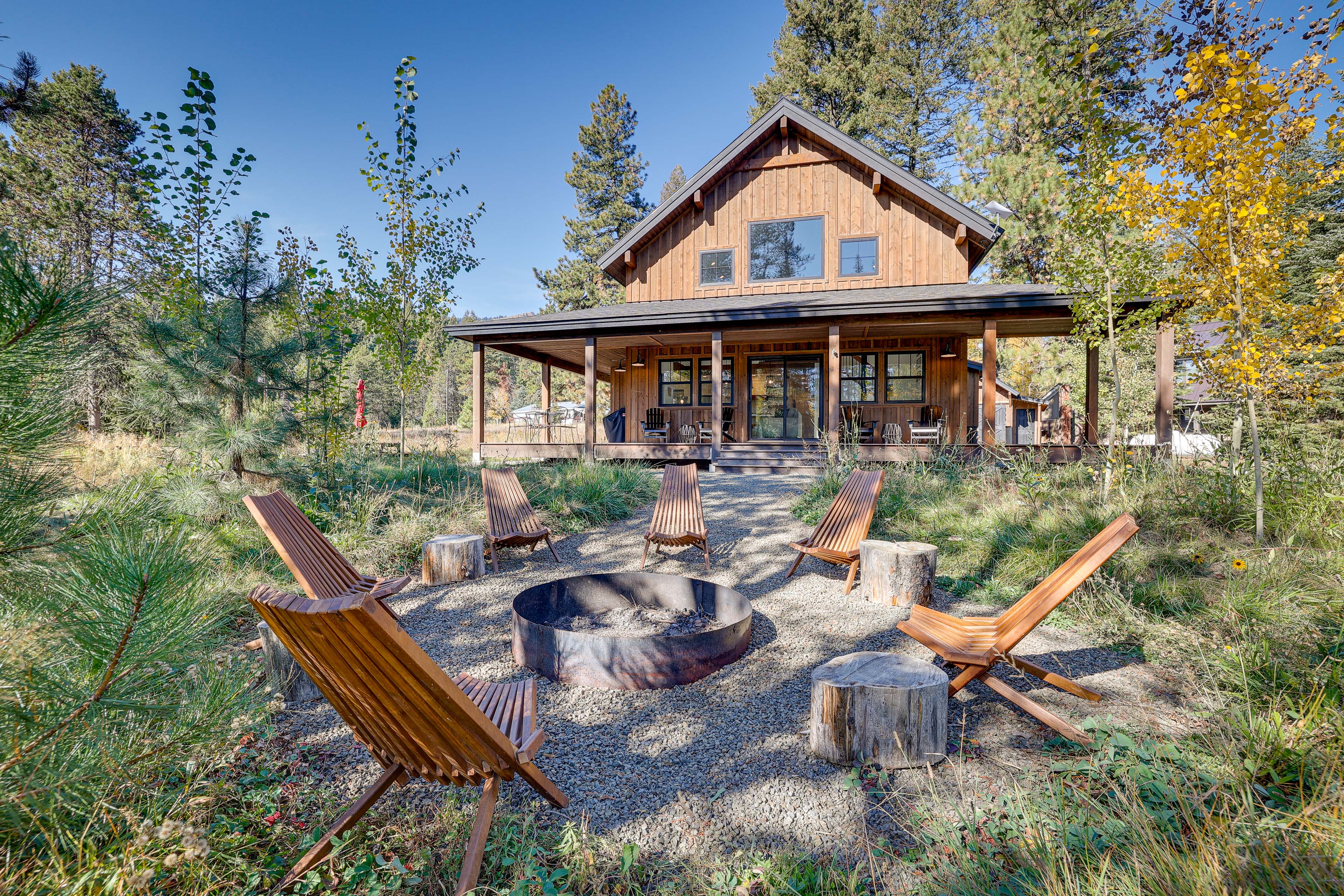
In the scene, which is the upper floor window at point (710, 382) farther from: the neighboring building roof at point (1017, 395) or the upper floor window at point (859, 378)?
the neighboring building roof at point (1017, 395)

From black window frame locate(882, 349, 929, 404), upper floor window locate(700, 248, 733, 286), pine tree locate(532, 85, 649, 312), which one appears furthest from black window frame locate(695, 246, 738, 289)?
pine tree locate(532, 85, 649, 312)

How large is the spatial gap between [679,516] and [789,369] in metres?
8.86

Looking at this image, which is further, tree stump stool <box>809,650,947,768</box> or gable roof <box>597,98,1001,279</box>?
gable roof <box>597,98,1001,279</box>

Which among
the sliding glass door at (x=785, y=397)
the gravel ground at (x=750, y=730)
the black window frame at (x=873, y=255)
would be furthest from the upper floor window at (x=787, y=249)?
the gravel ground at (x=750, y=730)

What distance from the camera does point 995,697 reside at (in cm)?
305

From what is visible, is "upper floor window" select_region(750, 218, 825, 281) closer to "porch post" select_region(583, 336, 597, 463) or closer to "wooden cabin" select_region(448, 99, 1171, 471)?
"wooden cabin" select_region(448, 99, 1171, 471)

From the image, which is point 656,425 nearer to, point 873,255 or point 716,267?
point 716,267

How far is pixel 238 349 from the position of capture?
5289 millimetres

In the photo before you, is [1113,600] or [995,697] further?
[1113,600]

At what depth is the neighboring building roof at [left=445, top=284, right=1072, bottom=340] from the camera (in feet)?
31.4

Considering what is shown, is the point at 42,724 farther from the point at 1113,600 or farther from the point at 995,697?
the point at 1113,600

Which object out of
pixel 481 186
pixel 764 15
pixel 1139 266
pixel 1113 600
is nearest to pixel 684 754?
pixel 1113 600

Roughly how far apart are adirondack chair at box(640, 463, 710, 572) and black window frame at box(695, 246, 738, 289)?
8.14 metres

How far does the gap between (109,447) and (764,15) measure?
26613 mm
